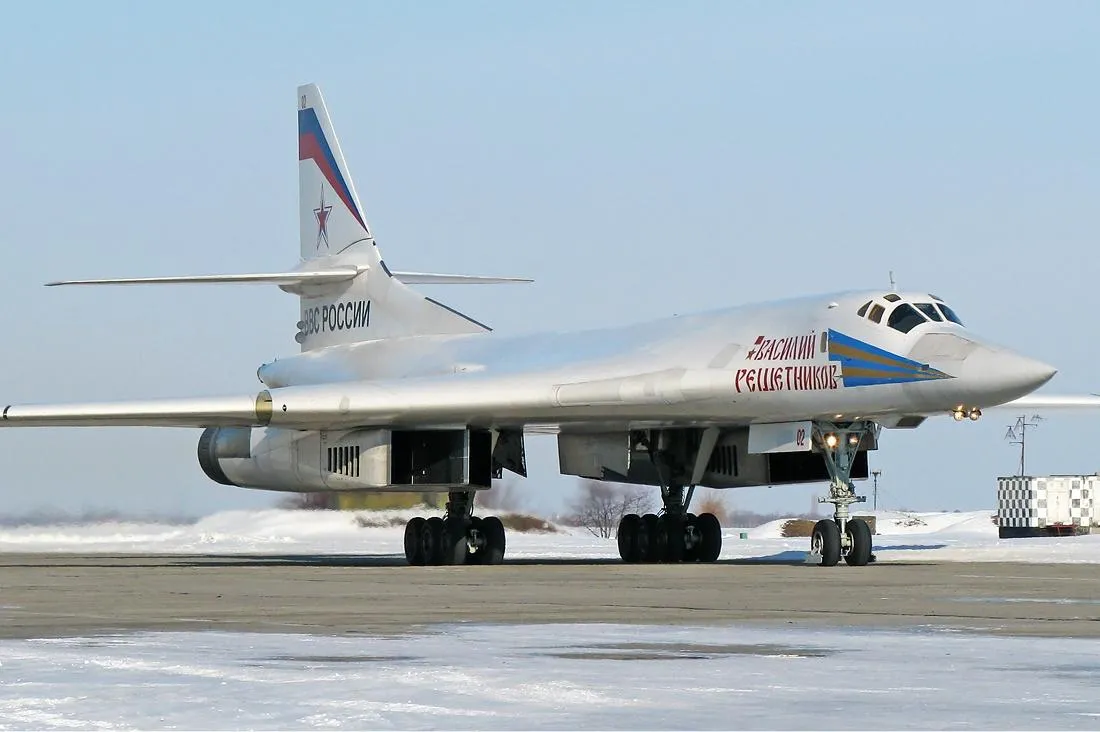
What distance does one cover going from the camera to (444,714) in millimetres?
4957

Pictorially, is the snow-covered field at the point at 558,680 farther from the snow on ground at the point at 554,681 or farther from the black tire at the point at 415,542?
the black tire at the point at 415,542

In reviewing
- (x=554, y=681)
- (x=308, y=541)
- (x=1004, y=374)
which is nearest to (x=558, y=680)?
(x=554, y=681)

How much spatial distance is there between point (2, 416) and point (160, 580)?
5.03m

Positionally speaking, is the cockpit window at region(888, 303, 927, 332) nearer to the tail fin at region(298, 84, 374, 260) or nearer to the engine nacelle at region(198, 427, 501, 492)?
the engine nacelle at region(198, 427, 501, 492)

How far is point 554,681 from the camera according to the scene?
572 centimetres

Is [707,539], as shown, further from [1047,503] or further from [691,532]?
[1047,503]

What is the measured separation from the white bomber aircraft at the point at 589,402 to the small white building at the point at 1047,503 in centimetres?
1896

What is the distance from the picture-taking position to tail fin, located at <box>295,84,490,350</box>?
74.7ft

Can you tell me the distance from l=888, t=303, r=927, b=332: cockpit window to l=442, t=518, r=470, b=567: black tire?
562 cm

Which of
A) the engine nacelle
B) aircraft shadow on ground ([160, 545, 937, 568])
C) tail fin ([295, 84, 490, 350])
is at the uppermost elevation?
tail fin ([295, 84, 490, 350])

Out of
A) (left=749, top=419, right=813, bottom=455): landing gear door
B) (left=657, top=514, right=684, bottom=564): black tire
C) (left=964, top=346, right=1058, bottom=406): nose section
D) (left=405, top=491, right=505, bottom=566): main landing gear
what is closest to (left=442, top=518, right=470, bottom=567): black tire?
(left=405, top=491, right=505, bottom=566): main landing gear

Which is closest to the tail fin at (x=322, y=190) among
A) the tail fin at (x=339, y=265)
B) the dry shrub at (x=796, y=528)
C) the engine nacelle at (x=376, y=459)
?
the tail fin at (x=339, y=265)

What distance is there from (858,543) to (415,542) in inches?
213

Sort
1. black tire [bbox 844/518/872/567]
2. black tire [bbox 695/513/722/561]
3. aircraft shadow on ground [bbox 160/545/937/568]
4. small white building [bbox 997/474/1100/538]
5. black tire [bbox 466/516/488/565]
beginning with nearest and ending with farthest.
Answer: black tire [bbox 844/518/872/567] → aircraft shadow on ground [bbox 160/545/937/568] → black tire [bbox 466/516/488/565] → black tire [bbox 695/513/722/561] → small white building [bbox 997/474/1100/538]
